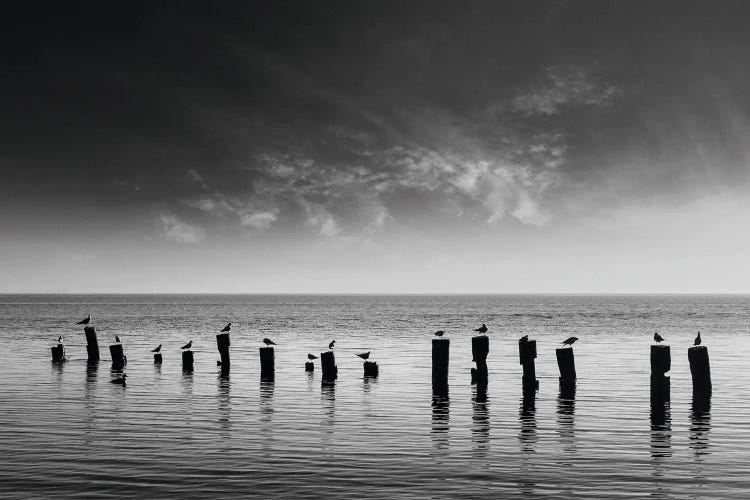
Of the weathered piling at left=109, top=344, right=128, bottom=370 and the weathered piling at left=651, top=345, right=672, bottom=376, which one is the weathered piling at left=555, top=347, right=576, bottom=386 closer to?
the weathered piling at left=651, top=345, right=672, bottom=376

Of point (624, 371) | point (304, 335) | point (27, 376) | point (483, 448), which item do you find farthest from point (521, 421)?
point (304, 335)

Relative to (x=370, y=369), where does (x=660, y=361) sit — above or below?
above

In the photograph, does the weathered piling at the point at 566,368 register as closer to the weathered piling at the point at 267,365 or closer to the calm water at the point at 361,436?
the calm water at the point at 361,436

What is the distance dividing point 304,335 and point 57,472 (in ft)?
169

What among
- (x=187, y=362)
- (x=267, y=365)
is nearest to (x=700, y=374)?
(x=267, y=365)

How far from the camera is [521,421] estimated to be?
22672mm

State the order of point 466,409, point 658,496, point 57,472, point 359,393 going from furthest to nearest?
point 359,393
point 466,409
point 57,472
point 658,496

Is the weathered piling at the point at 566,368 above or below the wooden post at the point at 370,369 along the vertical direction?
above

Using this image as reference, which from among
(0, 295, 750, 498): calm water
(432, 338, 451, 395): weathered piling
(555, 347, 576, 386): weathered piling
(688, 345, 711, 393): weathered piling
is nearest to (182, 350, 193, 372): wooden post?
(0, 295, 750, 498): calm water

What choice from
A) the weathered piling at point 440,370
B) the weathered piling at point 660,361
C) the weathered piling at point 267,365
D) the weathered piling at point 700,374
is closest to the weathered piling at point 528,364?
the weathered piling at point 440,370

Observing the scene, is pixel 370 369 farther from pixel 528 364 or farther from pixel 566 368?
pixel 566 368

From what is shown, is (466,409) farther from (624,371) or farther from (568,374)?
(624,371)

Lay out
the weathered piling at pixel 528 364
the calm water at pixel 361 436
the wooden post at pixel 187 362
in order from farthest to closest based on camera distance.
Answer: the wooden post at pixel 187 362
the weathered piling at pixel 528 364
the calm water at pixel 361 436

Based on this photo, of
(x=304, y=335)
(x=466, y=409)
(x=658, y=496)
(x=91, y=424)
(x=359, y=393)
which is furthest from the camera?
(x=304, y=335)
